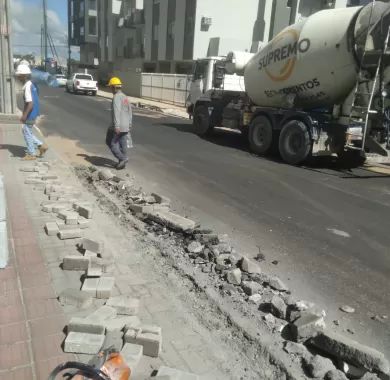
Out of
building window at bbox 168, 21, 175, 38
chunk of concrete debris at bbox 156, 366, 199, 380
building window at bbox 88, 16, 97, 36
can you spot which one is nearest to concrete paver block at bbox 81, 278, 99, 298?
chunk of concrete debris at bbox 156, 366, 199, 380

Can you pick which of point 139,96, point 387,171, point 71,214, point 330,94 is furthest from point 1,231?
point 139,96

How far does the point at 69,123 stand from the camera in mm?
16594

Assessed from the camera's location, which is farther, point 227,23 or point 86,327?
point 227,23

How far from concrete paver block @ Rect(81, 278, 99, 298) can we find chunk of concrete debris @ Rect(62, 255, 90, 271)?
0.29 m

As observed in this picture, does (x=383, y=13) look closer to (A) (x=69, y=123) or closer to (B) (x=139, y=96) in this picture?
(A) (x=69, y=123)

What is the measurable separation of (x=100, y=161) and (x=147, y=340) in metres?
7.28

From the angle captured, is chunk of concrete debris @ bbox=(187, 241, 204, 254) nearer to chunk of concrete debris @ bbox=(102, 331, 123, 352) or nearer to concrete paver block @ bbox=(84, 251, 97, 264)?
concrete paver block @ bbox=(84, 251, 97, 264)

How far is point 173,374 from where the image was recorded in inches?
105

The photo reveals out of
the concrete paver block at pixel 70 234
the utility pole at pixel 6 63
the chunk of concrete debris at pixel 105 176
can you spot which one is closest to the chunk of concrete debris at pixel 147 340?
the concrete paver block at pixel 70 234

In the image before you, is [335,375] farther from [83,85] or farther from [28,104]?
[83,85]

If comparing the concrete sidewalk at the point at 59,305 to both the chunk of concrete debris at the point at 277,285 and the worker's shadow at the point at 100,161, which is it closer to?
the chunk of concrete debris at the point at 277,285

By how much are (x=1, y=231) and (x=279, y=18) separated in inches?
1432

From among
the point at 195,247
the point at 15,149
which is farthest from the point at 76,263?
the point at 15,149

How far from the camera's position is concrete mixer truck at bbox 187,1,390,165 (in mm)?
9344
